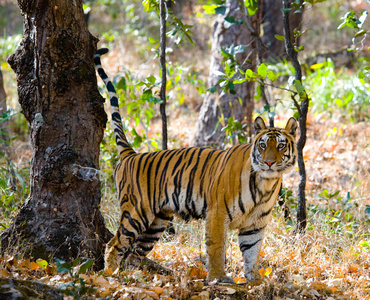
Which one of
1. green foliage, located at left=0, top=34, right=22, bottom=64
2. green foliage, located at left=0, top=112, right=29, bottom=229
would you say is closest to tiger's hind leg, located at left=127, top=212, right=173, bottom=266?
green foliage, located at left=0, top=112, right=29, bottom=229

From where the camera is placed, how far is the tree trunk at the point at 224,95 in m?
7.79

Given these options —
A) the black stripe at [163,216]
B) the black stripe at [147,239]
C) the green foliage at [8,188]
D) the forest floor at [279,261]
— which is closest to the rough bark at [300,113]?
the forest floor at [279,261]

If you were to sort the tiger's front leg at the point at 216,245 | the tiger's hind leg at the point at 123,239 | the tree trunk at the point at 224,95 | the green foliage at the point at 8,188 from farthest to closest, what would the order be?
the tree trunk at the point at 224,95, the green foliage at the point at 8,188, the tiger's hind leg at the point at 123,239, the tiger's front leg at the point at 216,245

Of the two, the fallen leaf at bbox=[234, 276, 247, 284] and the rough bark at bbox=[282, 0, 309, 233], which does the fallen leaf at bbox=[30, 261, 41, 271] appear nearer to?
the fallen leaf at bbox=[234, 276, 247, 284]

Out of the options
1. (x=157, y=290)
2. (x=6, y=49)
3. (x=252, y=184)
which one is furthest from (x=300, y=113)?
(x=6, y=49)

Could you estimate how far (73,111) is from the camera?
4273 mm

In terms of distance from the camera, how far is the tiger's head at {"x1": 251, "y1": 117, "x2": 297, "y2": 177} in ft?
12.5

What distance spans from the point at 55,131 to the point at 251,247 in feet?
7.48

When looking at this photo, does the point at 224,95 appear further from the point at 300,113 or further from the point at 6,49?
the point at 6,49

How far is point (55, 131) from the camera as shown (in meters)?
4.20

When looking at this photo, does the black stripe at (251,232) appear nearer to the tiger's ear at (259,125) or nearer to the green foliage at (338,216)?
the tiger's ear at (259,125)

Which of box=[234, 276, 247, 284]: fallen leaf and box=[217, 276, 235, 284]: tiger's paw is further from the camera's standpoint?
box=[234, 276, 247, 284]: fallen leaf

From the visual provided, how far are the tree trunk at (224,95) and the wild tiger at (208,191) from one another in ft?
10.3

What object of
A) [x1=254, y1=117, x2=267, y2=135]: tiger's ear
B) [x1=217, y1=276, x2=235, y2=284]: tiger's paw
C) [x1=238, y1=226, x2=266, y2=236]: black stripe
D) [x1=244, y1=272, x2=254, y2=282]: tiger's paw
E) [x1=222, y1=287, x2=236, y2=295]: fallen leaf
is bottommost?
[x1=244, y1=272, x2=254, y2=282]: tiger's paw
